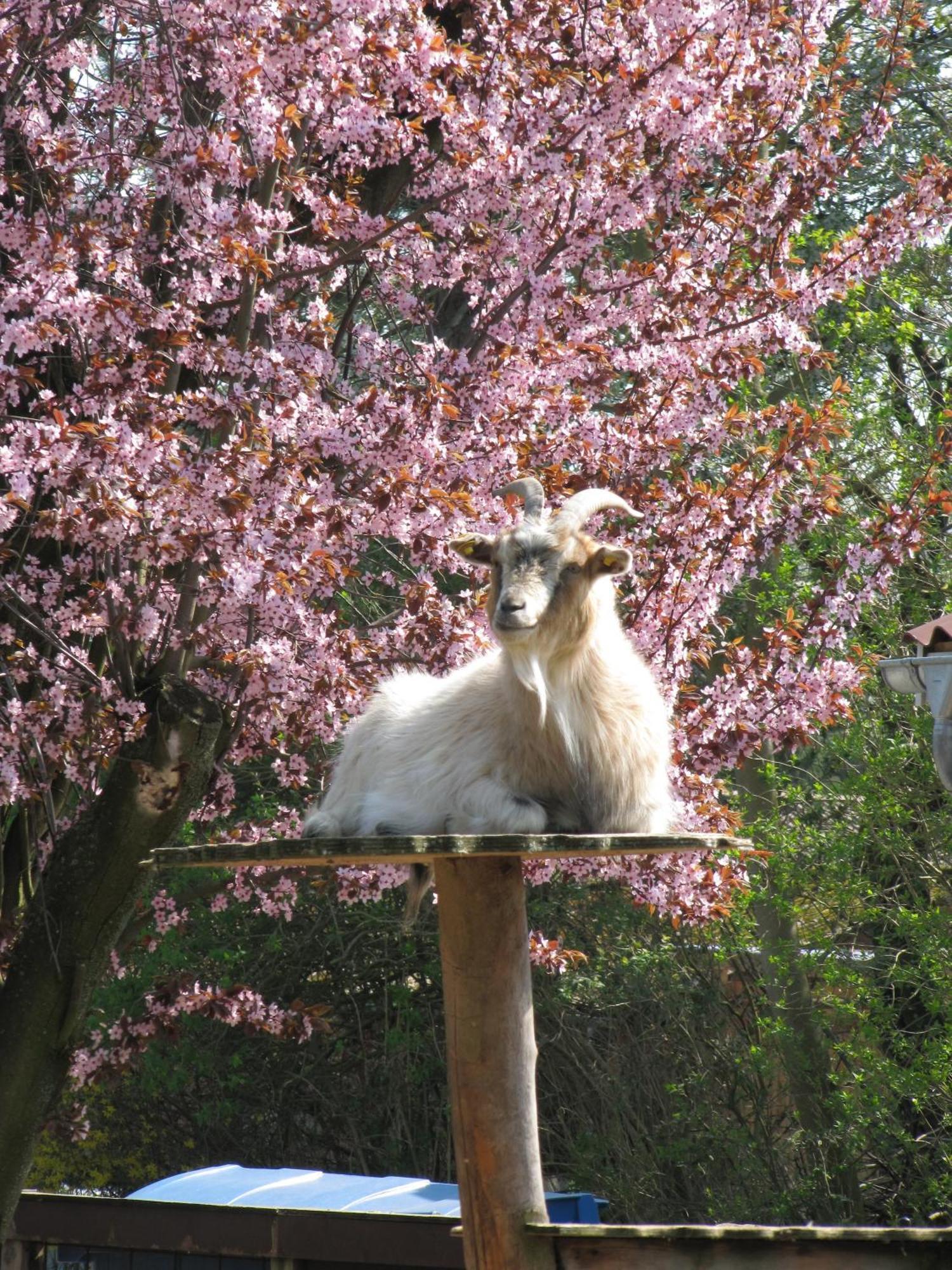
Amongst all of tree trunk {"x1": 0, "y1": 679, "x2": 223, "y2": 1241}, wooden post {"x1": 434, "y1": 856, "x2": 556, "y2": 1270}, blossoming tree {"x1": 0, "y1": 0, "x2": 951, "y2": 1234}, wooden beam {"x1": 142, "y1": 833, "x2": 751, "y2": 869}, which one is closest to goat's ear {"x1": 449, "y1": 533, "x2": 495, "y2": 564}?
wooden beam {"x1": 142, "y1": 833, "x2": 751, "y2": 869}

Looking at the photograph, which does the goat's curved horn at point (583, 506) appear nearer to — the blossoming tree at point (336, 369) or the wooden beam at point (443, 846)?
the wooden beam at point (443, 846)

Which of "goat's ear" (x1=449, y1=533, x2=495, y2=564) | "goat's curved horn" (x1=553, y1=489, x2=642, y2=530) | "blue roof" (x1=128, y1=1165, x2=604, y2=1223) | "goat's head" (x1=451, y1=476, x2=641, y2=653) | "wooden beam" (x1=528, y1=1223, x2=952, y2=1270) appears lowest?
"wooden beam" (x1=528, y1=1223, x2=952, y2=1270)

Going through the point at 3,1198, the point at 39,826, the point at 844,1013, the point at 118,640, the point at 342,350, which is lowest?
the point at 3,1198

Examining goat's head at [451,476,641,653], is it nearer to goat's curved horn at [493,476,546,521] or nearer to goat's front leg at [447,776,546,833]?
goat's curved horn at [493,476,546,521]

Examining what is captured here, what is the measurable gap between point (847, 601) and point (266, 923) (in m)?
6.31

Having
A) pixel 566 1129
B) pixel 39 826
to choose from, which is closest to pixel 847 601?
pixel 39 826

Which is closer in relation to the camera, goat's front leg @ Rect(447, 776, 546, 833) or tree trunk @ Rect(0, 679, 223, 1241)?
goat's front leg @ Rect(447, 776, 546, 833)

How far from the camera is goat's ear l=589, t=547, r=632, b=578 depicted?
11.3 ft

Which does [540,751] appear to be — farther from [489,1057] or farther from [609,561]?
[489,1057]

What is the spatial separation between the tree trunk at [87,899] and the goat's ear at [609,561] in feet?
7.63

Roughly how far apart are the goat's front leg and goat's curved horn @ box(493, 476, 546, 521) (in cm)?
66

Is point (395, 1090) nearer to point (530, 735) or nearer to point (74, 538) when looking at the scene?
point (74, 538)

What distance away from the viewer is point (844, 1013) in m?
8.60

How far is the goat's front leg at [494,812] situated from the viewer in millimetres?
3510
